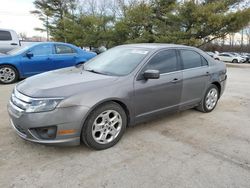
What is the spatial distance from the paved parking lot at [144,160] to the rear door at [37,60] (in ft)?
11.7

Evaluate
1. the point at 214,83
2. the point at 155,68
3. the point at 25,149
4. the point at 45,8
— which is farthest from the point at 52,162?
the point at 45,8

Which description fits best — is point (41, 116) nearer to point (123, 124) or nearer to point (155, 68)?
point (123, 124)

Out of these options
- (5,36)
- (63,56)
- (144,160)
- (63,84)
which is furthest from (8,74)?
(144,160)

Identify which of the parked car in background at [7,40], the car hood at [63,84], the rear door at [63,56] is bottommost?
the car hood at [63,84]

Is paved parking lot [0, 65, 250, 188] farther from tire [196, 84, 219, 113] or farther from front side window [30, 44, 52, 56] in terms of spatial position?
front side window [30, 44, 52, 56]

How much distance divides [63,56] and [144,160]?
229 inches

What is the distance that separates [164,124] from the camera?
3.86 meters

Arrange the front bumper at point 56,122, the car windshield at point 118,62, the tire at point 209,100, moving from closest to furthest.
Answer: the front bumper at point 56,122 < the car windshield at point 118,62 < the tire at point 209,100

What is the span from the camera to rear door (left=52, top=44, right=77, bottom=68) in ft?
24.5

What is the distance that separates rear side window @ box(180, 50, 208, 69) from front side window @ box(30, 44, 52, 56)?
16.3ft

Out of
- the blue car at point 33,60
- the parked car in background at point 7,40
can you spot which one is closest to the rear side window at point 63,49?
the blue car at point 33,60

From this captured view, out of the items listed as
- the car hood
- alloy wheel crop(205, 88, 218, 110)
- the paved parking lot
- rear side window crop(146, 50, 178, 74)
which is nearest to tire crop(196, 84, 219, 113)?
alloy wheel crop(205, 88, 218, 110)

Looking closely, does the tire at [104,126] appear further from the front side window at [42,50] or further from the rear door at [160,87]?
the front side window at [42,50]

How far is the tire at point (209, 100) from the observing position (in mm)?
4402
